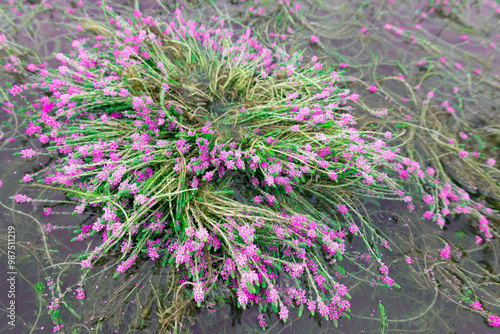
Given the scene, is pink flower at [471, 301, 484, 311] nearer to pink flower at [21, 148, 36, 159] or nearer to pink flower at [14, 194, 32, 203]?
pink flower at [14, 194, 32, 203]

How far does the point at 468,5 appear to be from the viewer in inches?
212

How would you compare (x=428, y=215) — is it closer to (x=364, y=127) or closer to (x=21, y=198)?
(x=364, y=127)

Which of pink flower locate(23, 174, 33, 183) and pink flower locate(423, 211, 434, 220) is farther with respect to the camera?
pink flower locate(423, 211, 434, 220)

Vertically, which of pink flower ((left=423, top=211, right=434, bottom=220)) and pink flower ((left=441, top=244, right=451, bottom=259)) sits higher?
pink flower ((left=423, top=211, right=434, bottom=220))

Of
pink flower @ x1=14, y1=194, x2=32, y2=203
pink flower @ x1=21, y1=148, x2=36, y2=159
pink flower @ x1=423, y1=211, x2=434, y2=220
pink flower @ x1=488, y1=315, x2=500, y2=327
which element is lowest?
pink flower @ x1=14, y1=194, x2=32, y2=203

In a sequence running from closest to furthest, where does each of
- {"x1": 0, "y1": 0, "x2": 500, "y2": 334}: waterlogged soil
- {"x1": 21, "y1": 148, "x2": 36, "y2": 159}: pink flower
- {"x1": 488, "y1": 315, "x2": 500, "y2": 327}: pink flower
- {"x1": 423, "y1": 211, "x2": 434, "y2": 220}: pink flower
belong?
{"x1": 0, "y1": 0, "x2": 500, "y2": 334}: waterlogged soil, {"x1": 488, "y1": 315, "x2": 500, "y2": 327}: pink flower, {"x1": 21, "y1": 148, "x2": 36, "y2": 159}: pink flower, {"x1": 423, "y1": 211, "x2": 434, "y2": 220}: pink flower

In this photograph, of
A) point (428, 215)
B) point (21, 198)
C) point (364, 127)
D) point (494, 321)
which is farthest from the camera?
point (364, 127)

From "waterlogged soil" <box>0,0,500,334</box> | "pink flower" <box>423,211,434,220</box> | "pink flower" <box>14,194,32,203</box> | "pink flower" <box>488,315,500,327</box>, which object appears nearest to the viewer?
"waterlogged soil" <box>0,0,500,334</box>

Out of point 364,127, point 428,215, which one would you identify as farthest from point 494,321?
point 364,127

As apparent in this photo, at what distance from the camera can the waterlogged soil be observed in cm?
213

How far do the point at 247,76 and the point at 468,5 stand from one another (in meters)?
6.19

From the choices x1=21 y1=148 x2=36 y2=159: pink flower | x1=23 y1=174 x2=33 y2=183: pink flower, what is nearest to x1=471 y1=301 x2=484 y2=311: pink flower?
x1=23 y1=174 x2=33 y2=183: pink flower

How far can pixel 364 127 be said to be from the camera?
11.1 ft

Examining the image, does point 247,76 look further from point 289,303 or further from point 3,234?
point 3,234
